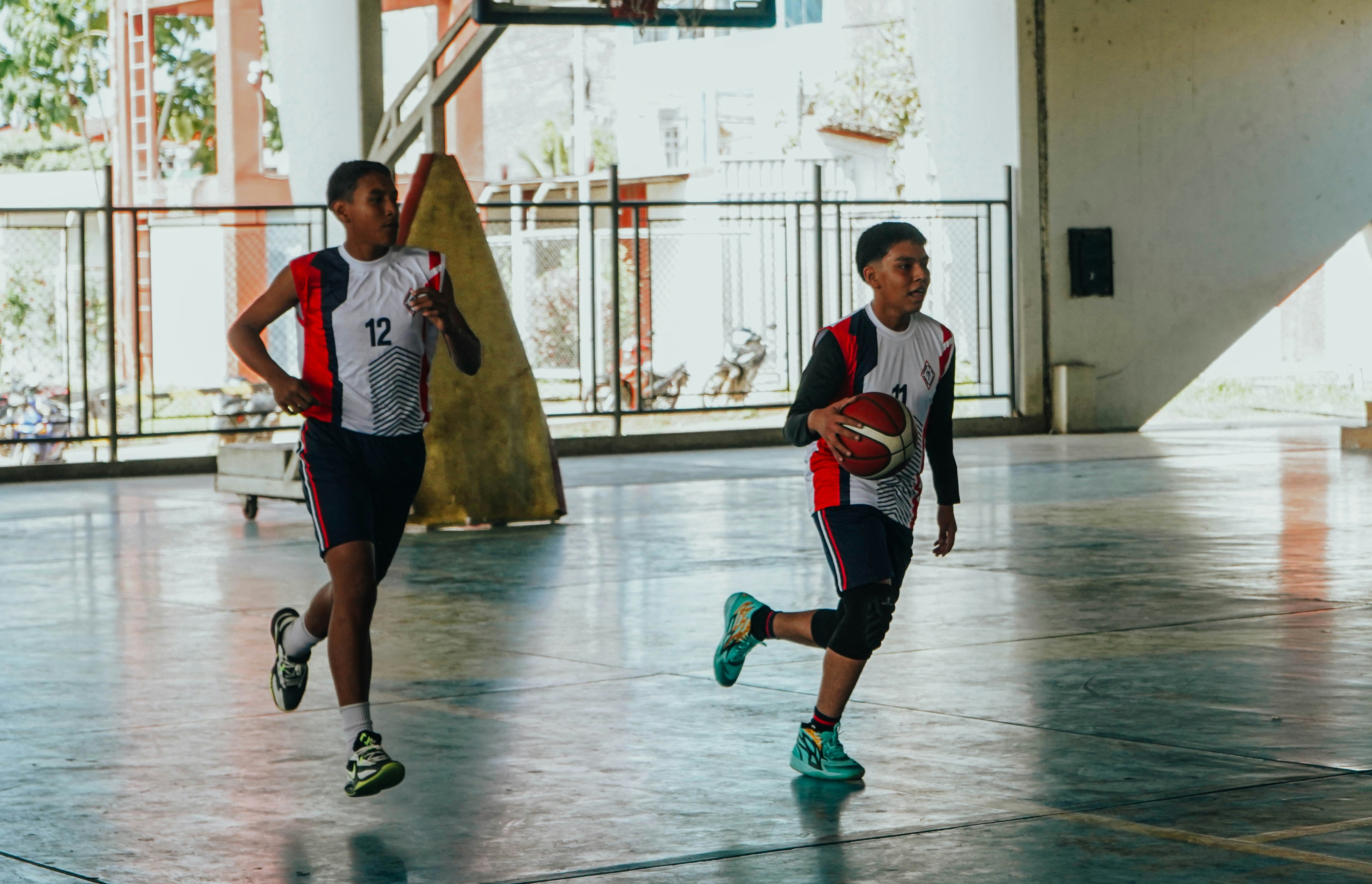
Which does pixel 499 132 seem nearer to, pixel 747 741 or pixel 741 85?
pixel 741 85

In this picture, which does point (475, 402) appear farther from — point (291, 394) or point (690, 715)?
point (291, 394)

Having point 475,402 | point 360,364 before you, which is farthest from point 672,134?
point 360,364

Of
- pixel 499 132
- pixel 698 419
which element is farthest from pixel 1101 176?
Result: pixel 499 132

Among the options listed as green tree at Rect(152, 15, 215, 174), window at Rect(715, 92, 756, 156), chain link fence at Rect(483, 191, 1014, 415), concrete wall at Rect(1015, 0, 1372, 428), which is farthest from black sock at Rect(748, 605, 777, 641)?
window at Rect(715, 92, 756, 156)

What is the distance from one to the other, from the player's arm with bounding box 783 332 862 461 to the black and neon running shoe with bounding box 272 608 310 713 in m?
1.74

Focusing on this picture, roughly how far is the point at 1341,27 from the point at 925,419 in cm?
1953

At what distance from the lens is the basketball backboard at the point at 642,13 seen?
55.6 ft

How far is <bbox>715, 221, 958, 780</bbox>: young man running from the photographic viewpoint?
541 cm

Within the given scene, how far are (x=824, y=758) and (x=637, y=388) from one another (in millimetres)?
15439

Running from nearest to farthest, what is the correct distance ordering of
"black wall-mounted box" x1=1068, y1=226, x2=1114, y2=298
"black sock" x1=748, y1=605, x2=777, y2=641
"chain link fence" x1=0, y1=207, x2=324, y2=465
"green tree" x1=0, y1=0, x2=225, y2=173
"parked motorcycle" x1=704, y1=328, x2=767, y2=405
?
"black sock" x1=748, y1=605, x2=777, y2=641, "chain link fence" x1=0, y1=207, x2=324, y2=465, "black wall-mounted box" x1=1068, y1=226, x2=1114, y2=298, "parked motorcycle" x1=704, y1=328, x2=767, y2=405, "green tree" x1=0, y1=0, x2=225, y2=173

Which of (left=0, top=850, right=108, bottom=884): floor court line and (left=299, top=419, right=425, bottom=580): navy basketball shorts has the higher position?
(left=299, top=419, right=425, bottom=580): navy basketball shorts

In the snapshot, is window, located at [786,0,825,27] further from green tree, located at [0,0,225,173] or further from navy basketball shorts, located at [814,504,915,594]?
navy basketball shorts, located at [814,504,915,594]

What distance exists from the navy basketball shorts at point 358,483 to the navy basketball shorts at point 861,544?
122cm

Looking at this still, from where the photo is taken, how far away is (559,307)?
28734 mm
